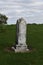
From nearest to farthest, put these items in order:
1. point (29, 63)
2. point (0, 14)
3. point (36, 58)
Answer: point (29, 63), point (36, 58), point (0, 14)

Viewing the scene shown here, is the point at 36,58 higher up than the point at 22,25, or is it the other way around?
the point at 22,25

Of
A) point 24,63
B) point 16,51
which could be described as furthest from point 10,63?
point 16,51

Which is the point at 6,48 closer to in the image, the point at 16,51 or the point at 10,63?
the point at 16,51

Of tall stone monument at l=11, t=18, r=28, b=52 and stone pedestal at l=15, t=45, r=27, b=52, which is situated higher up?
tall stone monument at l=11, t=18, r=28, b=52

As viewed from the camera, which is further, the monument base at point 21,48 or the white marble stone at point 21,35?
the white marble stone at point 21,35

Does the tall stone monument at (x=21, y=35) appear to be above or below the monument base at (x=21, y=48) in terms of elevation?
above

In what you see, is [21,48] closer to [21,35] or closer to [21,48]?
[21,48]

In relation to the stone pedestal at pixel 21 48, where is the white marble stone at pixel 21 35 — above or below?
above

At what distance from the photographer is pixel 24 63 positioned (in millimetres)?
19125

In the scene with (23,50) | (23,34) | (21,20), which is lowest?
(23,50)

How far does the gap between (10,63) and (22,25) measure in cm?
651

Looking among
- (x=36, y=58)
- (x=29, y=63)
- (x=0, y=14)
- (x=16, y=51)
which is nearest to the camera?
(x=29, y=63)

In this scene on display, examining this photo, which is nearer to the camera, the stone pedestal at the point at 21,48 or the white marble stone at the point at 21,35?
the stone pedestal at the point at 21,48

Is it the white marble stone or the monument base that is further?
the white marble stone
